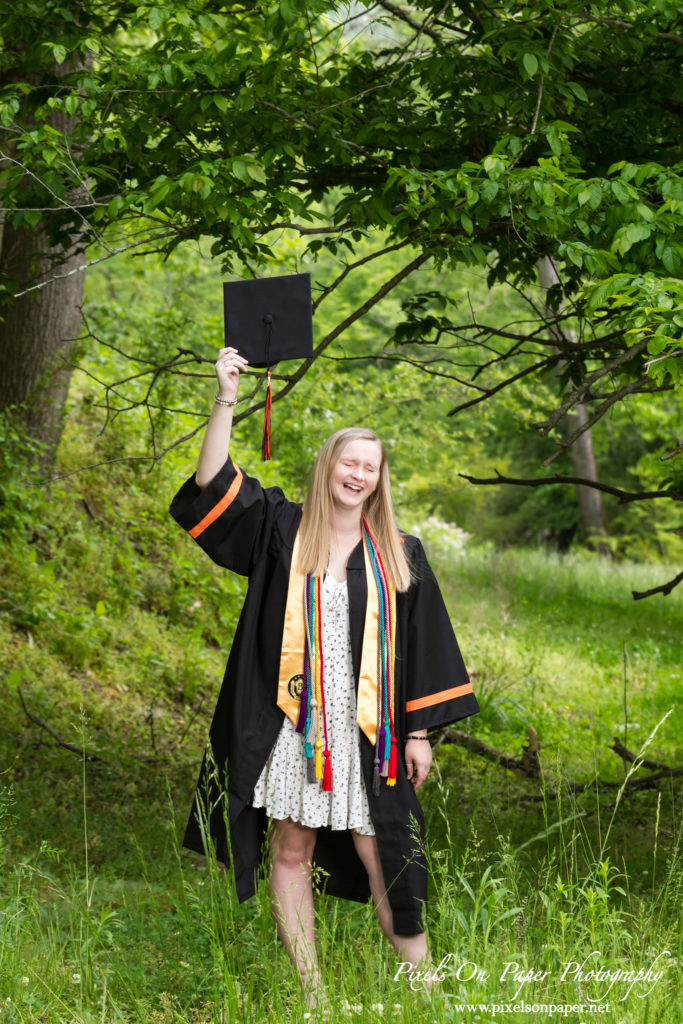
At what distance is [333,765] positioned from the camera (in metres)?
3.27

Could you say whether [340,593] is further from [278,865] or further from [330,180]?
[330,180]

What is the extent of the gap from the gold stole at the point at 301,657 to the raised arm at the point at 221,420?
1.44ft

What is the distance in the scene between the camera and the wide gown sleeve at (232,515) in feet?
10.6

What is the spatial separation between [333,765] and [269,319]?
5.03 ft

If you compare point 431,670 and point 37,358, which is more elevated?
point 37,358

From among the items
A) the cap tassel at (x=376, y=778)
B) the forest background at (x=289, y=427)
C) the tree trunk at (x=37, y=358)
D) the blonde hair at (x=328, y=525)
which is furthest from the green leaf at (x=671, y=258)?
the tree trunk at (x=37, y=358)

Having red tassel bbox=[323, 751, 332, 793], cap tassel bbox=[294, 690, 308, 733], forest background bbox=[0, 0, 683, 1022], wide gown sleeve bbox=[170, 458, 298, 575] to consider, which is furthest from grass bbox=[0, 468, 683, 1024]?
wide gown sleeve bbox=[170, 458, 298, 575]

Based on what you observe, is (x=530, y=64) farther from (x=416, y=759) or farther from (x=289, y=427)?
(x=289, y=427)

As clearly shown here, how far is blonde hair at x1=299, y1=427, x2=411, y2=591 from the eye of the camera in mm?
3346

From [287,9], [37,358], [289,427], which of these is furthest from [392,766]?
[289,427]

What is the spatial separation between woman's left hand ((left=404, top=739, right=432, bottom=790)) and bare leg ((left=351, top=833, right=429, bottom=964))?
25 cm

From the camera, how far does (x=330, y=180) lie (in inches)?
187

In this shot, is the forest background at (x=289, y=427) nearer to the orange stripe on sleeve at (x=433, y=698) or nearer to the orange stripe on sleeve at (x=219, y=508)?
the orange stripe on sleeve at (x=433, y=698)

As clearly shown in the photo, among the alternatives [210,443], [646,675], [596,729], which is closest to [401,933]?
[210,443]
